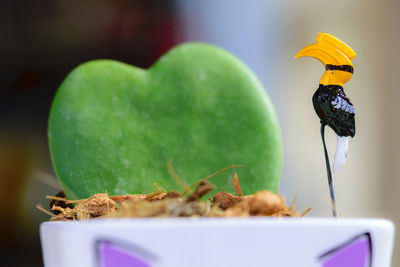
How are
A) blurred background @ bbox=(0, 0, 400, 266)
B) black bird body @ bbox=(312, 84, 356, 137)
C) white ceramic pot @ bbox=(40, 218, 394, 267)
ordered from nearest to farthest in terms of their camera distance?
1. white ceramic pot @ bbox=(40, 218, 394, 267)
2. black bird body @ bbox=(312, 84, 356, 137)
3. blurred background @ bbox=(0, 0, 400, 266)

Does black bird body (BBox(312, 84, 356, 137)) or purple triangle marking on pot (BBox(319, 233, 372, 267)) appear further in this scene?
black bird body (BBox(312, 84, 356, 137))

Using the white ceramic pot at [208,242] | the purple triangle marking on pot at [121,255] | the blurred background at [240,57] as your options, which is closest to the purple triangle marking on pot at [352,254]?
the white ceramic pot at [208,242]

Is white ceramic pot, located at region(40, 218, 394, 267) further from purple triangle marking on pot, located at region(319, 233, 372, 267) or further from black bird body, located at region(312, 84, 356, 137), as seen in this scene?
black bird body, located at region(312, 84, 356, 137)

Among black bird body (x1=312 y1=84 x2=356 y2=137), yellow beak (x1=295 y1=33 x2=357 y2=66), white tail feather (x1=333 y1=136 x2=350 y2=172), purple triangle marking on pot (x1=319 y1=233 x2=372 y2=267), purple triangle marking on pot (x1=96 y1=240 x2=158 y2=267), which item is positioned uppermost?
yellow beak (x1=295 y1=33 x2=357 y2=66)

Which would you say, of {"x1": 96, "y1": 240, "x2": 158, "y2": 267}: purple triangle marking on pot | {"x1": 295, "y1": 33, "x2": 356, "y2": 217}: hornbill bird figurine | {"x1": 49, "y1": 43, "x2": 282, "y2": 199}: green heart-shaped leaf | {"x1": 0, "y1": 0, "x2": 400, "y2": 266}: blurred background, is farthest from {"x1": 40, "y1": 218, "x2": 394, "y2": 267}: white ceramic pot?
{"x1": 0, "y1": 0, "x2": 400, "y2": 266}: blurred background

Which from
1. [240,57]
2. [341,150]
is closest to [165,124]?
[341,150]

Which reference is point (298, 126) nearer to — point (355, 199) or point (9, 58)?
point (355, 199)

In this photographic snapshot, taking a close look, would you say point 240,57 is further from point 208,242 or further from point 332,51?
point 208,242
